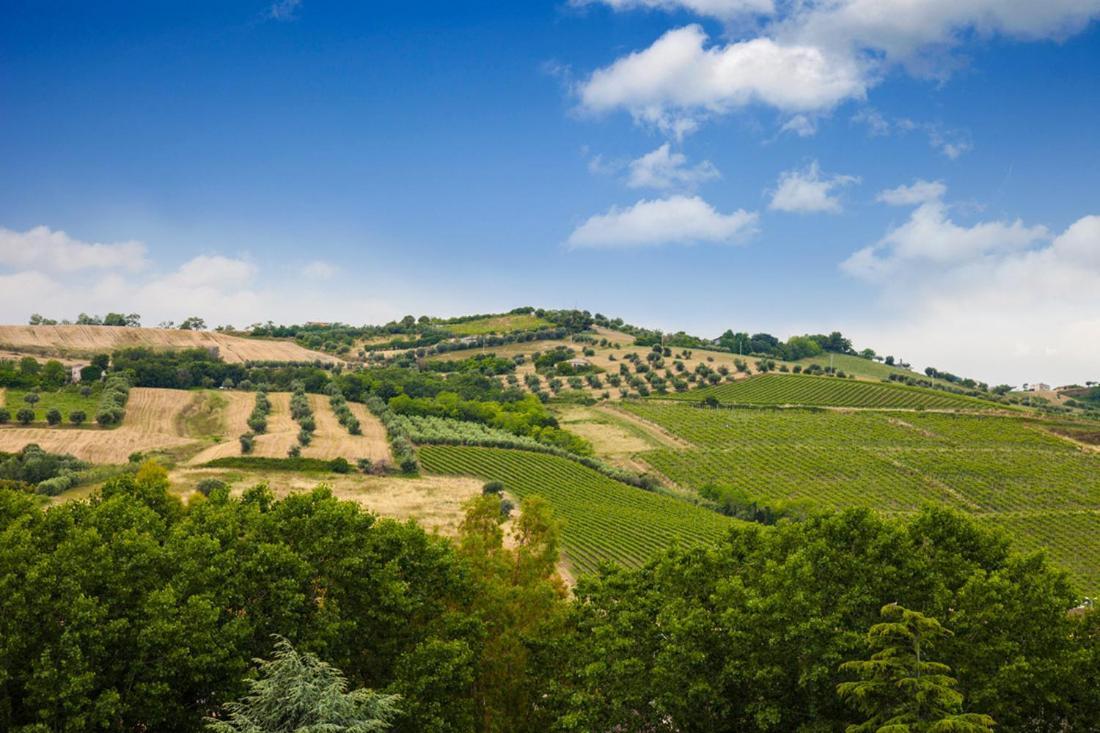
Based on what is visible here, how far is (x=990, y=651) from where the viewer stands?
827 inches

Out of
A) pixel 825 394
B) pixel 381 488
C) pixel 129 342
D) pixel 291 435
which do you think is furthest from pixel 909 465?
pixel 129 342

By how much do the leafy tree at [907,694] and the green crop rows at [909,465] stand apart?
5354 centimetres

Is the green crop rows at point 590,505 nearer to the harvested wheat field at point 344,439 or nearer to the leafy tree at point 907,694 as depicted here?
the harvested wheat field at point 344,439

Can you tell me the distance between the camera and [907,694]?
58.1 feet

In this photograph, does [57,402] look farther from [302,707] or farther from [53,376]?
[302,707]

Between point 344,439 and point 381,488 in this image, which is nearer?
point 381,488

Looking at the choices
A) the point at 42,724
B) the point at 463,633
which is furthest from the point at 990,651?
the point at 42,724

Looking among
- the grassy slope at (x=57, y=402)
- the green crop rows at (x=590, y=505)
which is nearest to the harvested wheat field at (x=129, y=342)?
the grassy slope at (x=57, y=402)

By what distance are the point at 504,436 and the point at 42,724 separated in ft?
268

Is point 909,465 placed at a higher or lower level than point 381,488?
higher

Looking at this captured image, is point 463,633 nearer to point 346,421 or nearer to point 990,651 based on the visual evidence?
point 990,651

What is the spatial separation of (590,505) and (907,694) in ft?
175

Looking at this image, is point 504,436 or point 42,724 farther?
point 504,436

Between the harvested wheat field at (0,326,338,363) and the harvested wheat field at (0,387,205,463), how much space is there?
3859cm
